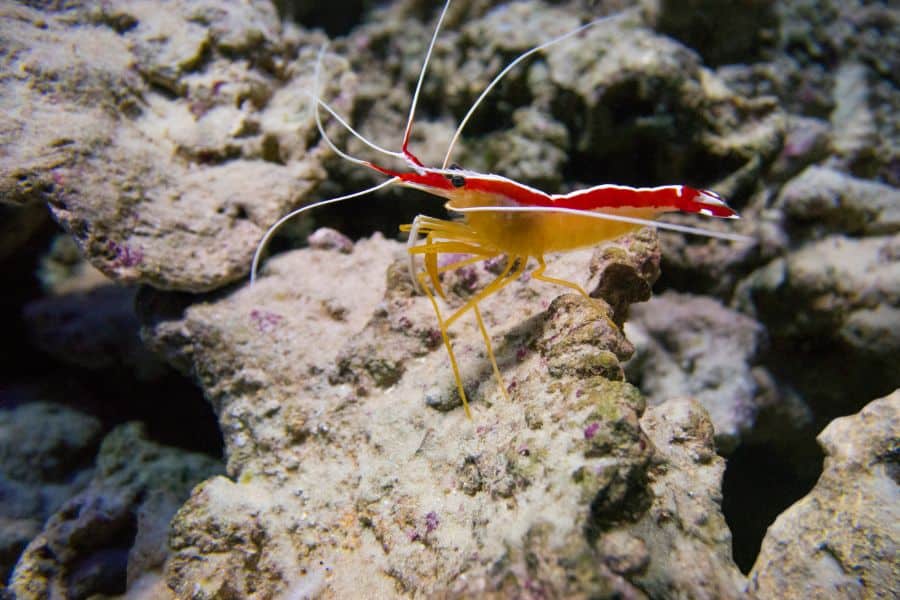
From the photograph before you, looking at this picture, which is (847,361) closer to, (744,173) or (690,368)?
(690,368)

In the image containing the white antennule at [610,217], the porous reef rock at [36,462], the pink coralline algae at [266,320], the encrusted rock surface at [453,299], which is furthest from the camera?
the porous reef rock at [36,462]

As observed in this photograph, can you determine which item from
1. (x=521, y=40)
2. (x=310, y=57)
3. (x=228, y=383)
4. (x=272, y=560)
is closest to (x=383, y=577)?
(x=272, y=560)

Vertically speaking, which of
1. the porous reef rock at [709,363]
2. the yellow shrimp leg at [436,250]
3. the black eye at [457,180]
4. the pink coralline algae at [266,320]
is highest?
the black eye at [457,180]

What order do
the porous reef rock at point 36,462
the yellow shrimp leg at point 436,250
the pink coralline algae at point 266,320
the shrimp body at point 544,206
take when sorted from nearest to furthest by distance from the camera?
the shrimp body at point 544,206, the yellow shrimp leg at point 436,250, the pink coralline algae at point 266,320, the porous reef rock at point 36,462

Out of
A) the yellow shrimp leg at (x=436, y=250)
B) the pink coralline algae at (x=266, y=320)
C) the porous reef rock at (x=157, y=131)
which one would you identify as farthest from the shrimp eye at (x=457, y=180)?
the porous reef rock at (x=157, y=131)

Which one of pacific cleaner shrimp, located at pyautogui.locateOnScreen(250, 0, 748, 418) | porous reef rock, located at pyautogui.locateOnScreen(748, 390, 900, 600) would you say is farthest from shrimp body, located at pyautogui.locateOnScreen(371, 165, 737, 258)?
porous reef rock, located at pyautogui.locateOnScreen(748, 390, 900, 600)

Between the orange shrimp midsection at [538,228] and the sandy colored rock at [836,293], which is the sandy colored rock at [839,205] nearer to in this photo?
the sandy colored rock at [836,293]
